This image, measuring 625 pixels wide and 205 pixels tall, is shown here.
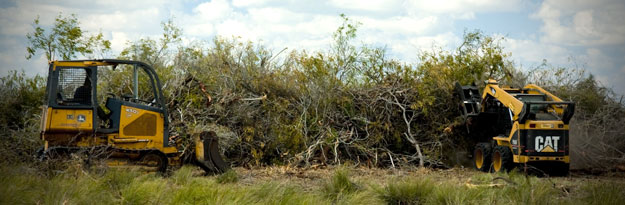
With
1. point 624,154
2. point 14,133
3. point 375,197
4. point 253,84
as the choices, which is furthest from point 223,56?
point 624,154

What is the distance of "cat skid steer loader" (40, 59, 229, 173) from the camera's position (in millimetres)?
8914

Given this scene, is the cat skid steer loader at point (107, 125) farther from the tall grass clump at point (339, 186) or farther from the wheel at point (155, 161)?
the tall grass clump at point (339, 186)

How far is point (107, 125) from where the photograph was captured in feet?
31.3

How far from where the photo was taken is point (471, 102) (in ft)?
40.2

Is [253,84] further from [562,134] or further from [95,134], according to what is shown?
[562,134]

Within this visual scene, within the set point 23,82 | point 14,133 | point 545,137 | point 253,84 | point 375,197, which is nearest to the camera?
point 375,197

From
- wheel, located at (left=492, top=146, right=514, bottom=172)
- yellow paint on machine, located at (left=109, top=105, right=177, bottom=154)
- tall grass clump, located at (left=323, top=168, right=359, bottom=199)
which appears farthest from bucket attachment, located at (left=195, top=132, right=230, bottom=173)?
wheel, located at (left=492, top=146, right=514, bottom=172)

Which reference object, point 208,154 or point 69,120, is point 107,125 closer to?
point 69,120

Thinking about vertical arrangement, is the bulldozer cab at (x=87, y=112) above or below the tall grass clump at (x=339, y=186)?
above

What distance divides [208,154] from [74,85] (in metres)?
2.49

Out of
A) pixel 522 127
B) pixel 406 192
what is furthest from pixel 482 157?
pixel 406 192

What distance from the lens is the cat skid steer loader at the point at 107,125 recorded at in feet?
29.2

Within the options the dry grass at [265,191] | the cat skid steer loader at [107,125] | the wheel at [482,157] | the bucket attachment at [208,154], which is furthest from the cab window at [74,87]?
the wheel at [482,157]

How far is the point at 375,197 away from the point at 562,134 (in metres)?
4.54
